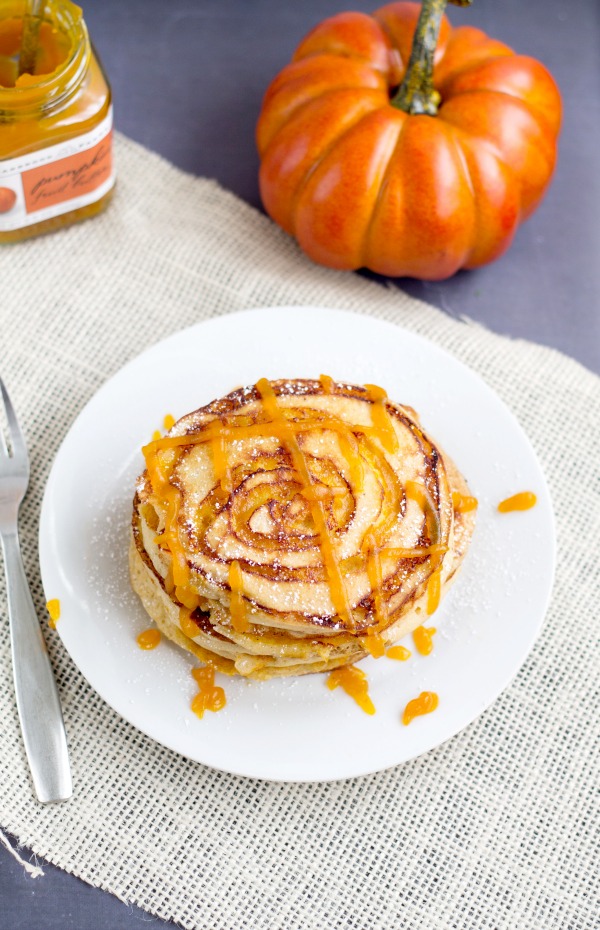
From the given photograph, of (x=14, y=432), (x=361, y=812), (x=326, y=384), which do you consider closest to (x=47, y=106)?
(x=14, y=432)

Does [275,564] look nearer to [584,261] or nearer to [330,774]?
[330,774]

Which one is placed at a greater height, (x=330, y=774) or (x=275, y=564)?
(x=275, y=564)

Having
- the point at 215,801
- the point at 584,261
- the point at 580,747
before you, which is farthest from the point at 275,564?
the point at 584,261

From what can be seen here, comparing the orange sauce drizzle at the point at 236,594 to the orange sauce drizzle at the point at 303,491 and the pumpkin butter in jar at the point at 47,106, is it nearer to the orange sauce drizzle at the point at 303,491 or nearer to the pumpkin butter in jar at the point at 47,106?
the orange sauce drizzle at the point at 303,491

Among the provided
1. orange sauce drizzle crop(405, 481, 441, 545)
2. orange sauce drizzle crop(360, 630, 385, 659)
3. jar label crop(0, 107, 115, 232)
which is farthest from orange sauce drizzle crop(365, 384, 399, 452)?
jar label crop(0, 107, 115, 232)

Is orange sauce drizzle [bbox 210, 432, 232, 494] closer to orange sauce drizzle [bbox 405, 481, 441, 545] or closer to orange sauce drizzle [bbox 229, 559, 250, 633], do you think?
orange sauce drizzle [bbox 229, 559, 250, 633]

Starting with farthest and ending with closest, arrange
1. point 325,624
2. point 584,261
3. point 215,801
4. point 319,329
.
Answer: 1. point 584,261
2. point 319,329
3. point 215,801
4. point 325,624

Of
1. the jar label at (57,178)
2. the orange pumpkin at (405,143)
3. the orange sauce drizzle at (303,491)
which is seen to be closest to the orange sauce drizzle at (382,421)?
the orange sauce drizzle at (303,491)
